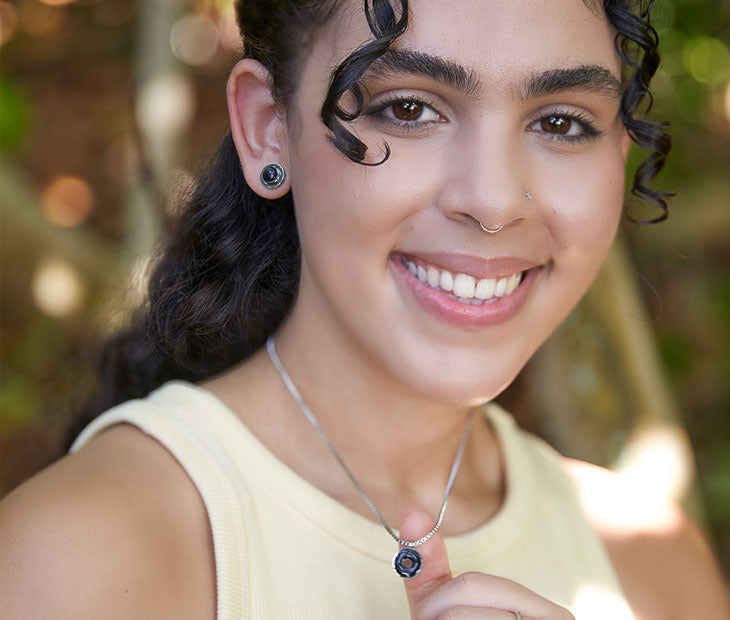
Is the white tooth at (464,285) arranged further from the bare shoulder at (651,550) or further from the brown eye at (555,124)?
the bare shoulder at (651,550)

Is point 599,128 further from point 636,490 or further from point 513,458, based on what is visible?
point 636,490

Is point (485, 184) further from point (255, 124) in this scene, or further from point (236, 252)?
point (236, 252)

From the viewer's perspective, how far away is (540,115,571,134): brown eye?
5.66ft

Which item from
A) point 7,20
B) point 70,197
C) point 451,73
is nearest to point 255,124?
point 451,73

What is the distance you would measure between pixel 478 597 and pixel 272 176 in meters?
0.83

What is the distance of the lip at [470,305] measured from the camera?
1.69m

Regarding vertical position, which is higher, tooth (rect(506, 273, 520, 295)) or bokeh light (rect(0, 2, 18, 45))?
tooth (rect(506, 273, 520, 295))

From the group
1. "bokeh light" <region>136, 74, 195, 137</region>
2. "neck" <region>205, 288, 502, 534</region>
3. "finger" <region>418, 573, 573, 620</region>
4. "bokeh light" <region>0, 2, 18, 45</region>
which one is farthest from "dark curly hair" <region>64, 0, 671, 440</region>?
"bokeh light" <region>0, 2, 18, 45</region>

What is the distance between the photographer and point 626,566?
2100mm

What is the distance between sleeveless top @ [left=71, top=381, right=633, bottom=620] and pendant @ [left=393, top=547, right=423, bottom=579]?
0.17 m

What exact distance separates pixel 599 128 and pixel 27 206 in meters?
1.88

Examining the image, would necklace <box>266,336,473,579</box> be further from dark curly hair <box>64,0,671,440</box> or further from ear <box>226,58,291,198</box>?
ear <box>226,58,291,198</box>

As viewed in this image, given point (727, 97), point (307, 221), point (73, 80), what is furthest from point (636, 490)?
point (73, 80)

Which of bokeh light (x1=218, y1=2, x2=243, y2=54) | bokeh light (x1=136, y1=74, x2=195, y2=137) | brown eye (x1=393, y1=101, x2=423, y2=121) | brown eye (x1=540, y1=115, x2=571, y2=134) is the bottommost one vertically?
bokeh light (x1=136, y1=74, x2=195, y2=137)
